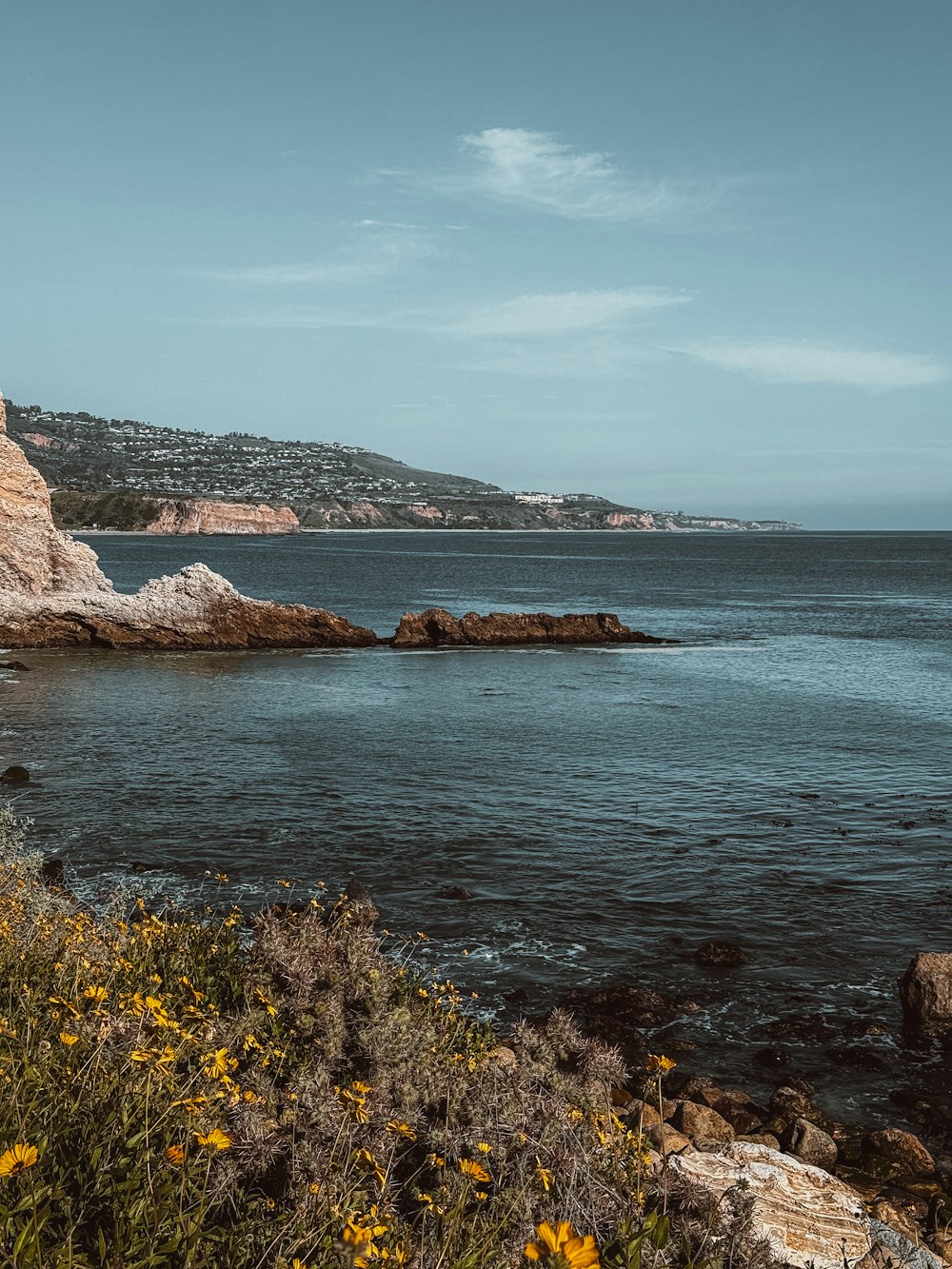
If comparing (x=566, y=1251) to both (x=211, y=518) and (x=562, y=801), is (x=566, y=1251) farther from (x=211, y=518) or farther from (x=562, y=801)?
(x=211, y=518)

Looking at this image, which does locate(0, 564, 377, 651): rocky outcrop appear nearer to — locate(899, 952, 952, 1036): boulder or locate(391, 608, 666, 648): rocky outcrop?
locate(391, 608, 666, 648): rocky outcrop

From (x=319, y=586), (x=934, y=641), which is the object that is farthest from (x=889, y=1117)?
(x=319, y=586)

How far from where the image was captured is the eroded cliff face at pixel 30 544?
1425 inches

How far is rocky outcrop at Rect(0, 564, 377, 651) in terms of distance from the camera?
123ft

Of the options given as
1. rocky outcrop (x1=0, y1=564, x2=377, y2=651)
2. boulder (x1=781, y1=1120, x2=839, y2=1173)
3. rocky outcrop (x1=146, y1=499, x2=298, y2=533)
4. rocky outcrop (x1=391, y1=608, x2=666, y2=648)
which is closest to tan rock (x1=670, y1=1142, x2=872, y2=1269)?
boulder (x1=781, y1=1120, x2=839, y2=1173)

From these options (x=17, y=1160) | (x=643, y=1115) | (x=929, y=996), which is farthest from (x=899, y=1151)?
(x=17, y=1160)

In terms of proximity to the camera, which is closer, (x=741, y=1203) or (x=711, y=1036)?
(x=741, y=1203)

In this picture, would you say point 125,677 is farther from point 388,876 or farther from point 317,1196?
point 317,1196

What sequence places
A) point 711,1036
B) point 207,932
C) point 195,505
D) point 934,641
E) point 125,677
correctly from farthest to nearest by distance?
point 195,505
point 934,641
point 125,677
point 711,1036
point 207,932

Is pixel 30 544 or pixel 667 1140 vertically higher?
pixel 30 544

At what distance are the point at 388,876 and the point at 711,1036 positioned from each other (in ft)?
18.5

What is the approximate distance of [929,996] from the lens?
33.7 ft

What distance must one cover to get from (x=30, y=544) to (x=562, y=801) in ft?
85.7

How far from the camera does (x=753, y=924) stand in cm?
1297
